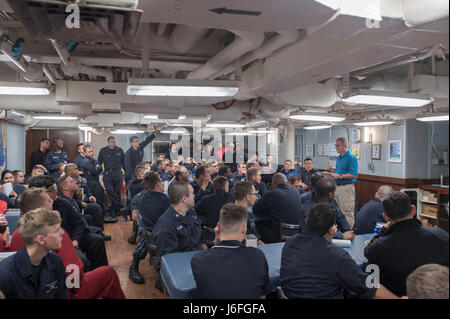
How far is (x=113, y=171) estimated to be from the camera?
725 centimetres

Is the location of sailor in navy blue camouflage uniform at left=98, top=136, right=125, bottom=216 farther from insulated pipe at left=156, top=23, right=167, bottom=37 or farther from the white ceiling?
insulated pipe at left=156, top=23, right=167, bottom=37

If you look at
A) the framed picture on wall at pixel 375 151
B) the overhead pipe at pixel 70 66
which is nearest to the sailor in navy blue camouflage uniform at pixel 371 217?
the overhead pipe at pixel 70 66

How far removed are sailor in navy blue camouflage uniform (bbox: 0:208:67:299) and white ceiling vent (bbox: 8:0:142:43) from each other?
1048 millimetres

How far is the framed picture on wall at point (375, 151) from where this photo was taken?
8.69m

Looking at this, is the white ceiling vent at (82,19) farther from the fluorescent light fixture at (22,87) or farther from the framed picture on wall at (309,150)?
the framed picture on wall at (309,150)

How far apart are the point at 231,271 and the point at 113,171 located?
235 inches

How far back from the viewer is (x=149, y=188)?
400 cm

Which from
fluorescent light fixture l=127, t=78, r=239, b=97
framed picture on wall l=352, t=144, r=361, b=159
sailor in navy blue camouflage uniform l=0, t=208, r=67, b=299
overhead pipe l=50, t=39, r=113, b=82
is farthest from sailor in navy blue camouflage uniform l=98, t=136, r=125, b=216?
framed picture on wall l=352, t=144, r=361, b=159

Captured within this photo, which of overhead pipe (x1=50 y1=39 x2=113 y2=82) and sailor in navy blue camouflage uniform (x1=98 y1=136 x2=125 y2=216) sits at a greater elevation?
overhead pipe (x1=50 y1=39 x2=113 y2=82)

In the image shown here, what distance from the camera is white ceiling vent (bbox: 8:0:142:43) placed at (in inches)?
53.7

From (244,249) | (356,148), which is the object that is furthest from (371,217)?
(356,148)

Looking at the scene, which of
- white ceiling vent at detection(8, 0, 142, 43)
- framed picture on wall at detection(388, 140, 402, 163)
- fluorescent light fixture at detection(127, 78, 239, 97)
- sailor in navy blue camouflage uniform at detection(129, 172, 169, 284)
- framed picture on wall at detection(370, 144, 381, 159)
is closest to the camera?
white ceiling vent at detection(8, 0, 142, 43)
